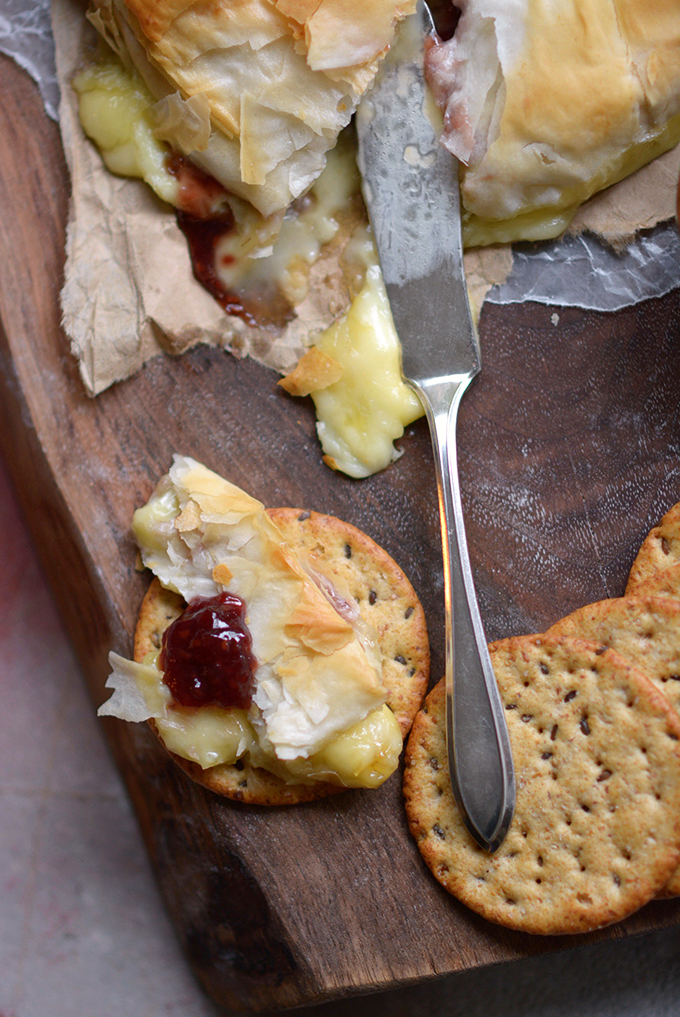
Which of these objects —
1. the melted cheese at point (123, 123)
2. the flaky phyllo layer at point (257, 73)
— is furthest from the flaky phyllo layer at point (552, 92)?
the melted cheese at point (123, 123)

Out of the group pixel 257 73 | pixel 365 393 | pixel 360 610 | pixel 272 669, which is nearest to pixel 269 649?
pixel 272 669

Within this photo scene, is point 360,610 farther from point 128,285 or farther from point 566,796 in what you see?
point 128,285

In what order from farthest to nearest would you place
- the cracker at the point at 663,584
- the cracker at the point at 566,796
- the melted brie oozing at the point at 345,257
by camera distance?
1. the melted brie oozing at the point at 345,257
2. the cracker at the point at 663,584
3. the cracker at the point at 566,796

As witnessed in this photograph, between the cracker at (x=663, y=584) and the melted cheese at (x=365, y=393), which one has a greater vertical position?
the melted cheese at (x=365, y=393)

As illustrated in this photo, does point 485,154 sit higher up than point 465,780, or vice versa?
point 485,154

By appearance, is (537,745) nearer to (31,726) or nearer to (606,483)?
(606,483)

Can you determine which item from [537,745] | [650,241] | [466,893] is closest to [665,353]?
[650,241]

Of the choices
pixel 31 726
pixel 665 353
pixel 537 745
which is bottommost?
pixel 31 726

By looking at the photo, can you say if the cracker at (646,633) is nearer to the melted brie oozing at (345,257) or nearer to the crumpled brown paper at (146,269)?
the melted brie oozing at (345,257)
